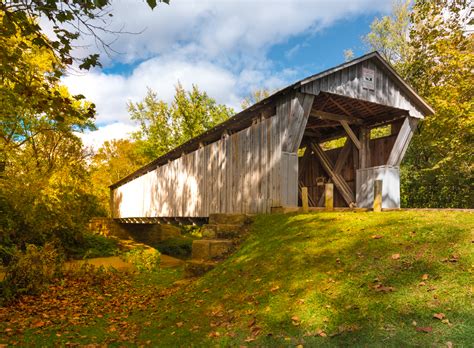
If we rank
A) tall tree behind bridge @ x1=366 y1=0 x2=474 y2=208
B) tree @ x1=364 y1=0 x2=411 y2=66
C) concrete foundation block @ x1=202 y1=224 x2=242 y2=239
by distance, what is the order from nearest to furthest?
1. concrete foundation block @ x1=202 y1=224 x2=242 y2=239
2. tall tree behind bridge @ x1=366 y1=0 x2=474 y2=208
3. tree @ x1=364 y1=0 x2=411 y2=66

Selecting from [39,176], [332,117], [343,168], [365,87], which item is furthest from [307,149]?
[39,176]

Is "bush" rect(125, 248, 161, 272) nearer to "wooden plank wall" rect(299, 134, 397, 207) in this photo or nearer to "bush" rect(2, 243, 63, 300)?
"bush" rect(2, 243, 63, 300)

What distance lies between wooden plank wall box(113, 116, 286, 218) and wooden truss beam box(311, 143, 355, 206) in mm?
4444

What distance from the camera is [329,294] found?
159 inches

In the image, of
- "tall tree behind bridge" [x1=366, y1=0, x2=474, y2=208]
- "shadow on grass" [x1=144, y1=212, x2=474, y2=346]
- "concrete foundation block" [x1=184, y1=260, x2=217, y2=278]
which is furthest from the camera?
"tall tree behind bridge" [x1=366, y1=0, x2=474, y2=208]

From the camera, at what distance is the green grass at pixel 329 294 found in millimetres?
3303

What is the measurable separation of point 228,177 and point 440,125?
1129 cm

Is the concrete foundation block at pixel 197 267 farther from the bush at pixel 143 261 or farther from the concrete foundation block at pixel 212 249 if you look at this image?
the bush at pixel 143 261

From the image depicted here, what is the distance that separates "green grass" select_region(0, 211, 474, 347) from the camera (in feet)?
10.8

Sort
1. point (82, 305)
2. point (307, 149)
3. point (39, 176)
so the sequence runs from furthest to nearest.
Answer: point (307, 149), point (39, 176), point (82, 305)

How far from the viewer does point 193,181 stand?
42.8 ft

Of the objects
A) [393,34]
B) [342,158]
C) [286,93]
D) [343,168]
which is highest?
[393,34]

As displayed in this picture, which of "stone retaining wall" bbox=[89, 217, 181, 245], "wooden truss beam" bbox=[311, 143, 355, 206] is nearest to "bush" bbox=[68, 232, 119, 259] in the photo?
"stone retaining wall" bbox=[89, 217, 181, 245]

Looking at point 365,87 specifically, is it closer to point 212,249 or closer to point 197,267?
point 212,249
